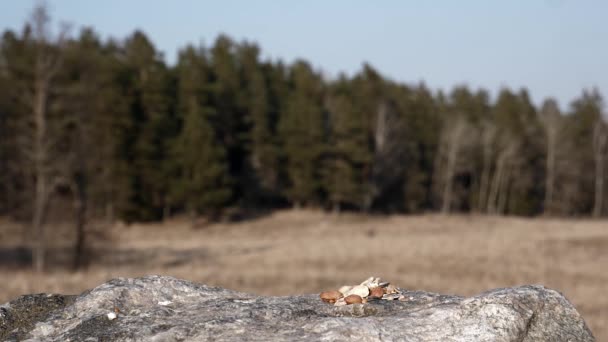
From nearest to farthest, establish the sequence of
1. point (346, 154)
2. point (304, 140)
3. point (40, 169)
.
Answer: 1. point (40, 169)
2. point (304, 140)
3. point (346, 154)

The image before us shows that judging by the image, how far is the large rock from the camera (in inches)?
79.9

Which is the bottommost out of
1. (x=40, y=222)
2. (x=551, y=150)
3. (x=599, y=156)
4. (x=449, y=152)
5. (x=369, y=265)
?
(x=369, y=265)

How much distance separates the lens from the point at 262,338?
2002 mm

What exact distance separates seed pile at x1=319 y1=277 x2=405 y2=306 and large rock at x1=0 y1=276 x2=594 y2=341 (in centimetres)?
5

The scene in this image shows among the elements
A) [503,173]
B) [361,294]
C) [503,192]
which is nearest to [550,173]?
[503,173]

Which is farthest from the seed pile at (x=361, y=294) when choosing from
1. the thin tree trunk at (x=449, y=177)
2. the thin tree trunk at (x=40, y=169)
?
the thin tree trunk at (x=449, y=177)

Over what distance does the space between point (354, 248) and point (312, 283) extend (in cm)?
1101

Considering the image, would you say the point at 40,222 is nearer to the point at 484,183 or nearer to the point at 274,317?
the point at 274,317

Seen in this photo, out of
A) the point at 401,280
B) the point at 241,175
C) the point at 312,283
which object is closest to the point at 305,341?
the point at 312,283

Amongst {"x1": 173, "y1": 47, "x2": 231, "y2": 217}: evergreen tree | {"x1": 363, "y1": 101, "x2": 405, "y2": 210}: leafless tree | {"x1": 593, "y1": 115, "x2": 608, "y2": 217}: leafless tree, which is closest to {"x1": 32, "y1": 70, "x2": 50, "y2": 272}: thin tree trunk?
{"x1": 173, "y1": 47, "x2": 231, "y2": 217}: evergreen tree

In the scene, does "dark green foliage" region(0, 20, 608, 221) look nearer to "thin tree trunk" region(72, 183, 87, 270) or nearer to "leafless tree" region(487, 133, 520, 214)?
"leafless tree" region(487, 133, 520, 214)

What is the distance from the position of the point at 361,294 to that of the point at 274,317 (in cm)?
41

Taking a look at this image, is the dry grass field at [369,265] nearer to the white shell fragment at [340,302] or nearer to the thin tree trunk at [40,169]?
the thin tree trunk at [40,169]

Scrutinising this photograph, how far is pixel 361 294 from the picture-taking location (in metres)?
2.46
